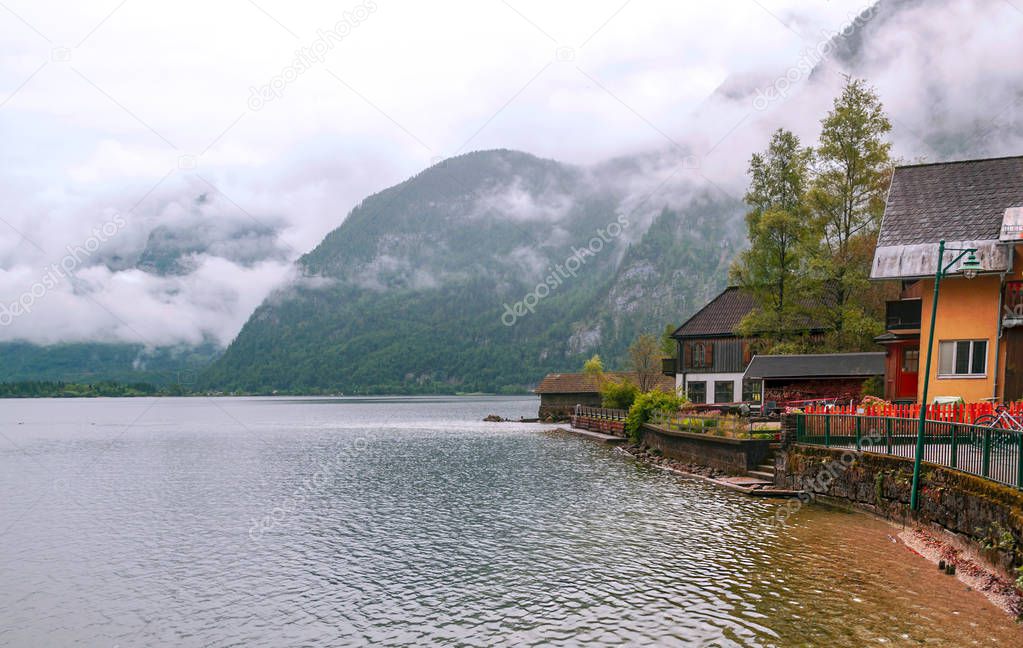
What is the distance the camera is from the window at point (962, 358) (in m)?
31.2

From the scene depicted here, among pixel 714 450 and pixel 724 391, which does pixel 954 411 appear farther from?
pixel 724 391

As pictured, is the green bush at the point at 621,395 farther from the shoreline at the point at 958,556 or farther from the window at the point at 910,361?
the shoreline at the point at 958,556

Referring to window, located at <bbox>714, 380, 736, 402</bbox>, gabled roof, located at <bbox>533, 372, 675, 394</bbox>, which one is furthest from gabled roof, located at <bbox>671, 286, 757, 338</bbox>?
gabled roof, located at <bbox>533, 372, 675, 394</bbox>

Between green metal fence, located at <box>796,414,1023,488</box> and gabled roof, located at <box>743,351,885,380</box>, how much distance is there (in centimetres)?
1552

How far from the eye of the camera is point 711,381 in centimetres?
6475

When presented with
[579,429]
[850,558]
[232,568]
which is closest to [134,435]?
[579,429]

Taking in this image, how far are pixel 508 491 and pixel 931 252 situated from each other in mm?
23852

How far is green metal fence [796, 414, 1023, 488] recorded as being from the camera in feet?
57.5

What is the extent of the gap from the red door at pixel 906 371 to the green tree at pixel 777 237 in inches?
553

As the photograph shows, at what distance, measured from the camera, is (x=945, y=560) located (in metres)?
19.1

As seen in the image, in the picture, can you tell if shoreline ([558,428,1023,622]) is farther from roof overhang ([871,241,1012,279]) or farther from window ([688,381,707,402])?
window ([688,381,707,402])

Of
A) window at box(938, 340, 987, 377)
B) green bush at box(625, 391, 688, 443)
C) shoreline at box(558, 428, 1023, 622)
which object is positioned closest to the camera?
shoreline at box(558, 428, 1023, 622)

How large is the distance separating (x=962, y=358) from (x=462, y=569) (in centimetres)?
2522

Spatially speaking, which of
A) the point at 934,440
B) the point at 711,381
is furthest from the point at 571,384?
the point at 934,440
